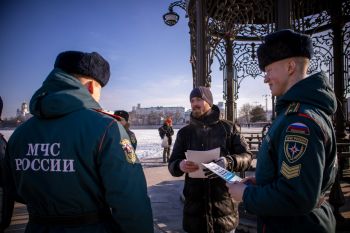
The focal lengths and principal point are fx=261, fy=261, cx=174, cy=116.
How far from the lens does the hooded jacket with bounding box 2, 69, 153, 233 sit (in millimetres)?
1396

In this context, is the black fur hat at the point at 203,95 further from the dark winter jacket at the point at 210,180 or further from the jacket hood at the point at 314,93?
the jacket hood at the point at 314,93

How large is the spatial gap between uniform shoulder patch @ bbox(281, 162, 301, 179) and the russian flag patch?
169 mm

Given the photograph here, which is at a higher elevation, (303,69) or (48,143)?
(303,69)

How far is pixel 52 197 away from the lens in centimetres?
141

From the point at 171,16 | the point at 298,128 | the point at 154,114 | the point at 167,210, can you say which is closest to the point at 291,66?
the point at 298,128

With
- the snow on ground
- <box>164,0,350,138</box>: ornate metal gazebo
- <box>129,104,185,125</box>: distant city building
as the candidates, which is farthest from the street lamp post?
<box>129,104,185,125</box>: distant city building

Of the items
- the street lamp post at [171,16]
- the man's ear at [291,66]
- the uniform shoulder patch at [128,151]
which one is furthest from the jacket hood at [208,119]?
the street lamp post at [171,16]

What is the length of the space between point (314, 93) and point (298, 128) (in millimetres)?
252

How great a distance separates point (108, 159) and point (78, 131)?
0.22 m

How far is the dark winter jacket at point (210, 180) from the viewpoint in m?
2.58

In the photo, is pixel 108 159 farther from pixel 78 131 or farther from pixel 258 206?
pixel 258 206

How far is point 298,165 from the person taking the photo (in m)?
1.28

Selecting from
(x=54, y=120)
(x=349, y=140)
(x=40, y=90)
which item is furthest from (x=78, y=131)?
(x=349, y=140)

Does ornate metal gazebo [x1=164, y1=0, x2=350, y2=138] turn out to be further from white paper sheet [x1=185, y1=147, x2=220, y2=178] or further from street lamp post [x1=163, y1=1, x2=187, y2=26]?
white paper sheet [x1=185, y1=147, x2=220, y2=178]
